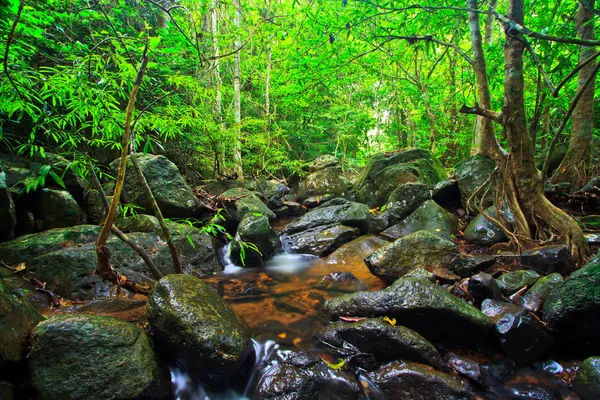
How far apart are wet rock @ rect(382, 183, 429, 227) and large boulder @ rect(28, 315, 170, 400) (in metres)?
6.65

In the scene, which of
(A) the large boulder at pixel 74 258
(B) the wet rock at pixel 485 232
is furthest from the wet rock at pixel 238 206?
(B) the wet rock at pixel 485 232

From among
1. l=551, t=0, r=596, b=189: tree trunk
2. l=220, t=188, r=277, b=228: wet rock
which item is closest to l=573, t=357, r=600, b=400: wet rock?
l=551, t=0, r=596, b=189: tree trunk

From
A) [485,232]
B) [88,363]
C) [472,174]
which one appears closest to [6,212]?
[88,363]

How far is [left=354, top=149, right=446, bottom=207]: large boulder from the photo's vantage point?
9375 mm

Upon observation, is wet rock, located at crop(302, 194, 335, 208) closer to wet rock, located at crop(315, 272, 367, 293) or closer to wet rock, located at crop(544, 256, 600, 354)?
wet rock, located at crop(315, 272, 367, 293)

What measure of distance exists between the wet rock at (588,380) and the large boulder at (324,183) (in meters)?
8.92

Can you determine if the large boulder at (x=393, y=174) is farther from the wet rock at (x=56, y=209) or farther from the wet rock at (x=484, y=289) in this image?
the wet rock at (x=56, y=209)

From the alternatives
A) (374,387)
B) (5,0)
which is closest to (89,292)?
(5,0)

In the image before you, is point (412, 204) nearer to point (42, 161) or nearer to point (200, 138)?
point (200, 138)

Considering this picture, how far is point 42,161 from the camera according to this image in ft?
15.3

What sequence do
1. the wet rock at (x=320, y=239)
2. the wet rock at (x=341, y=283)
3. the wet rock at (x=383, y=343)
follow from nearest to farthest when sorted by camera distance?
1. the wet rock at (x=383, y=343)
2. the wet rock at (x=341, y=283)
3. the wet rock at (x=320, y=239)

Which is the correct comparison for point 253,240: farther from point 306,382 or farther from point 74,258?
point 306,382

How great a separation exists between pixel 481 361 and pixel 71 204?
6.15 m

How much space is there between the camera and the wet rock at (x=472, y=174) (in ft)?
22.5
